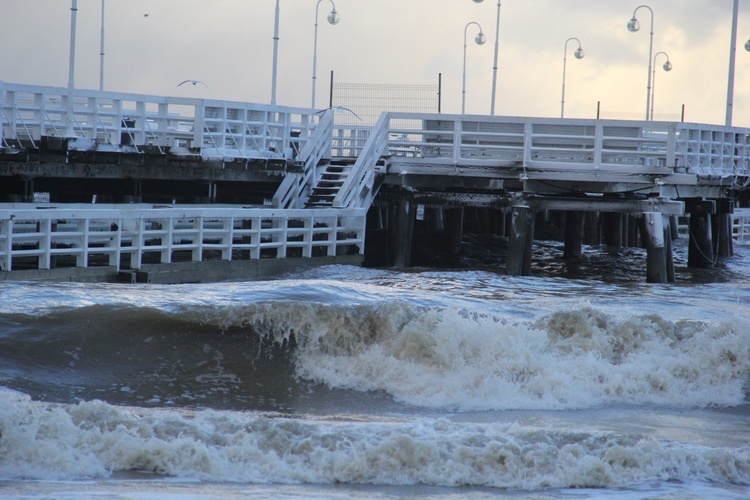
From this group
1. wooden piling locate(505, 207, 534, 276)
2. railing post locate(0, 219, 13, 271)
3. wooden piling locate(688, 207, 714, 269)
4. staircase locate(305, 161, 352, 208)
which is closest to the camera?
railing post locate(0, 219, 13, 271)

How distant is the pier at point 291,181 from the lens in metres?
19.5

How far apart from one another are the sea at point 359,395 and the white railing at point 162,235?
67.9 inches

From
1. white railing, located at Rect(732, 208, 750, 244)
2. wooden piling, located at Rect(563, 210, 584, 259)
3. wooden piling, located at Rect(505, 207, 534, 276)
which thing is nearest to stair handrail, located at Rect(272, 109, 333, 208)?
wooden piling, located at Rect(505, 207, 534, 276)

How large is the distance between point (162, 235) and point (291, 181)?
7.64 meters

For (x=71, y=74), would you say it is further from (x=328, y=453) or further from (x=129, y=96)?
(x=328, y=453)

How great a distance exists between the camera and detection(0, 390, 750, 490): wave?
8.48 m

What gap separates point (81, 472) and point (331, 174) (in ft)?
61.1

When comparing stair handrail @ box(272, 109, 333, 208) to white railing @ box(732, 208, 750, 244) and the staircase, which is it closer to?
the staircase

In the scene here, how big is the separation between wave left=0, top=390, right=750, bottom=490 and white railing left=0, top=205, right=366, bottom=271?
289 inches

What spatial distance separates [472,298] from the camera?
15.7 meters

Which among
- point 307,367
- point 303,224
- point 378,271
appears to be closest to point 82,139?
point 303,224

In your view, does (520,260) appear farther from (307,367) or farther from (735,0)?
(735,0)

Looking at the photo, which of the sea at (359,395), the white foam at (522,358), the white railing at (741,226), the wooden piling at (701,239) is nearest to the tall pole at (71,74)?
the sea at (359,395)

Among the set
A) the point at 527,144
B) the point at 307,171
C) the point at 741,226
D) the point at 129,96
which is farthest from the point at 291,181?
the point at 741,226
